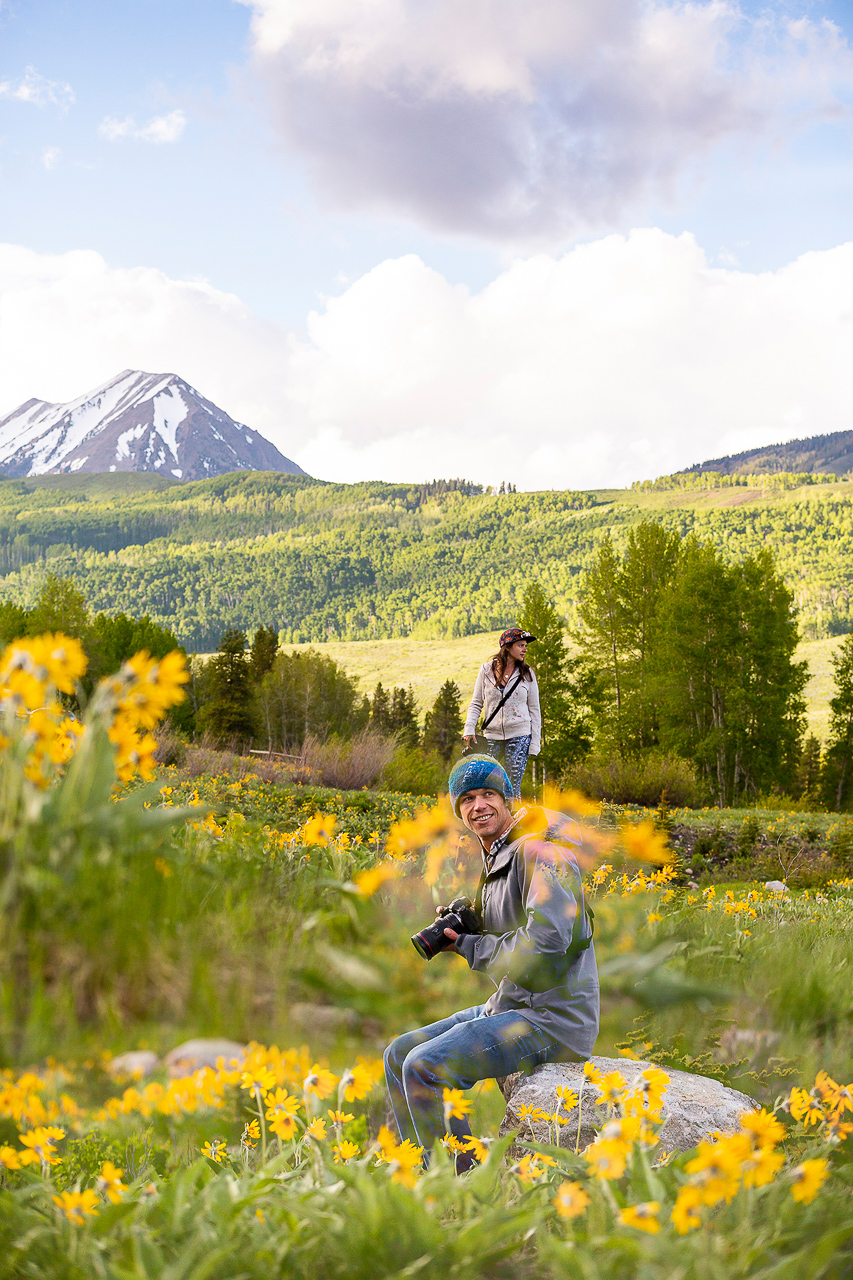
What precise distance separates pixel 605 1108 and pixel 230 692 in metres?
38.5

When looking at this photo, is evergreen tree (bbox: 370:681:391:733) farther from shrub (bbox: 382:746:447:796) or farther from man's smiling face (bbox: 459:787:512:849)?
man's smiling face (bbox: 459:787:512:849)

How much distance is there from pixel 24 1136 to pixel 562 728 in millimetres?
28457

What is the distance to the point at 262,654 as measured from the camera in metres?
47.1

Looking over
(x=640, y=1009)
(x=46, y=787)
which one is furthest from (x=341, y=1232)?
(x=640, y=1009)

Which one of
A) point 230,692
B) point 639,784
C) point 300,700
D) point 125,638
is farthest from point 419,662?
point 639,784

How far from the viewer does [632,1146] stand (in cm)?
200

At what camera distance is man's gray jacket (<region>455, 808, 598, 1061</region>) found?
257 centimetres

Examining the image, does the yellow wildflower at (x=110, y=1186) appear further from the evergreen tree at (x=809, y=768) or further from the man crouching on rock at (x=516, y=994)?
the evergreen tree at (x=809, y=768)

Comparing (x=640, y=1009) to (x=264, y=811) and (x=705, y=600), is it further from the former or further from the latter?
(x=705, y=600)

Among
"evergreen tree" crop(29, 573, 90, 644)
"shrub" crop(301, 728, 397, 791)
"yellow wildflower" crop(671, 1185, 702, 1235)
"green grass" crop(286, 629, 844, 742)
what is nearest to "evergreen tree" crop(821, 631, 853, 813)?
"shrub" crop(301, 728, 397, 791)

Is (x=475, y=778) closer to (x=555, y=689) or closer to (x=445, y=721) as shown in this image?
(x=555, y=689)

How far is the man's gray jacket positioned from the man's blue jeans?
8 cm

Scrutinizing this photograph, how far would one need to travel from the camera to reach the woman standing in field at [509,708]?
6.69 m

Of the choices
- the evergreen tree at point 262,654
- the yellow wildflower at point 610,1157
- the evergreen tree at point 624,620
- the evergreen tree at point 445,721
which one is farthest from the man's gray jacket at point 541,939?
the evergreen tree at point 445,721
